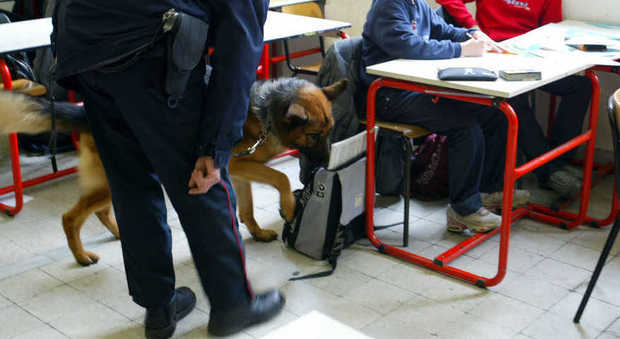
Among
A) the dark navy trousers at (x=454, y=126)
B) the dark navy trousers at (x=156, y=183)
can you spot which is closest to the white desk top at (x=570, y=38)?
the dark navy trousers at (x=454, y=126)

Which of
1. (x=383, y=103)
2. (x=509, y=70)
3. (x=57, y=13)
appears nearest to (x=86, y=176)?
(x=57, y=13)

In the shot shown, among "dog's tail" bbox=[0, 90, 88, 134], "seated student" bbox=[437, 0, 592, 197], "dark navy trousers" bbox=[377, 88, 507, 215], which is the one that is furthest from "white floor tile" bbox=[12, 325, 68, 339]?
"seated student" bbox=[437, 0, 592, 197]

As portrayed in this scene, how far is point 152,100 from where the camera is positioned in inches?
75.0

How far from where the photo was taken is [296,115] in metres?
2.74

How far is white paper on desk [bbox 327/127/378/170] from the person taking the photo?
289cm

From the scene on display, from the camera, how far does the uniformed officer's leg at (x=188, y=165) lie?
6.23ft

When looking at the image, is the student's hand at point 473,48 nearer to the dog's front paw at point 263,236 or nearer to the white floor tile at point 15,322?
the dog's front paw at point 263,236

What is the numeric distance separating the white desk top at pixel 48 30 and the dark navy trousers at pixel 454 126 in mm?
1036

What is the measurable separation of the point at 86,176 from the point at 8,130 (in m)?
0.51

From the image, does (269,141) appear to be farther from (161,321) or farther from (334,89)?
(161,321)

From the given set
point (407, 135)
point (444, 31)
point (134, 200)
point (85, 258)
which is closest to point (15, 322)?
point (85, 258)

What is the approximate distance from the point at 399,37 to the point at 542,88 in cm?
118

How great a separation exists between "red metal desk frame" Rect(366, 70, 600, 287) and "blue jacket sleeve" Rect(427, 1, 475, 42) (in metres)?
0.69

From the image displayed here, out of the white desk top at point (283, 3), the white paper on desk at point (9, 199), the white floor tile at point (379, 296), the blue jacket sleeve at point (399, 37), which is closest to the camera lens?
the white floor tile at point (379, 296)
